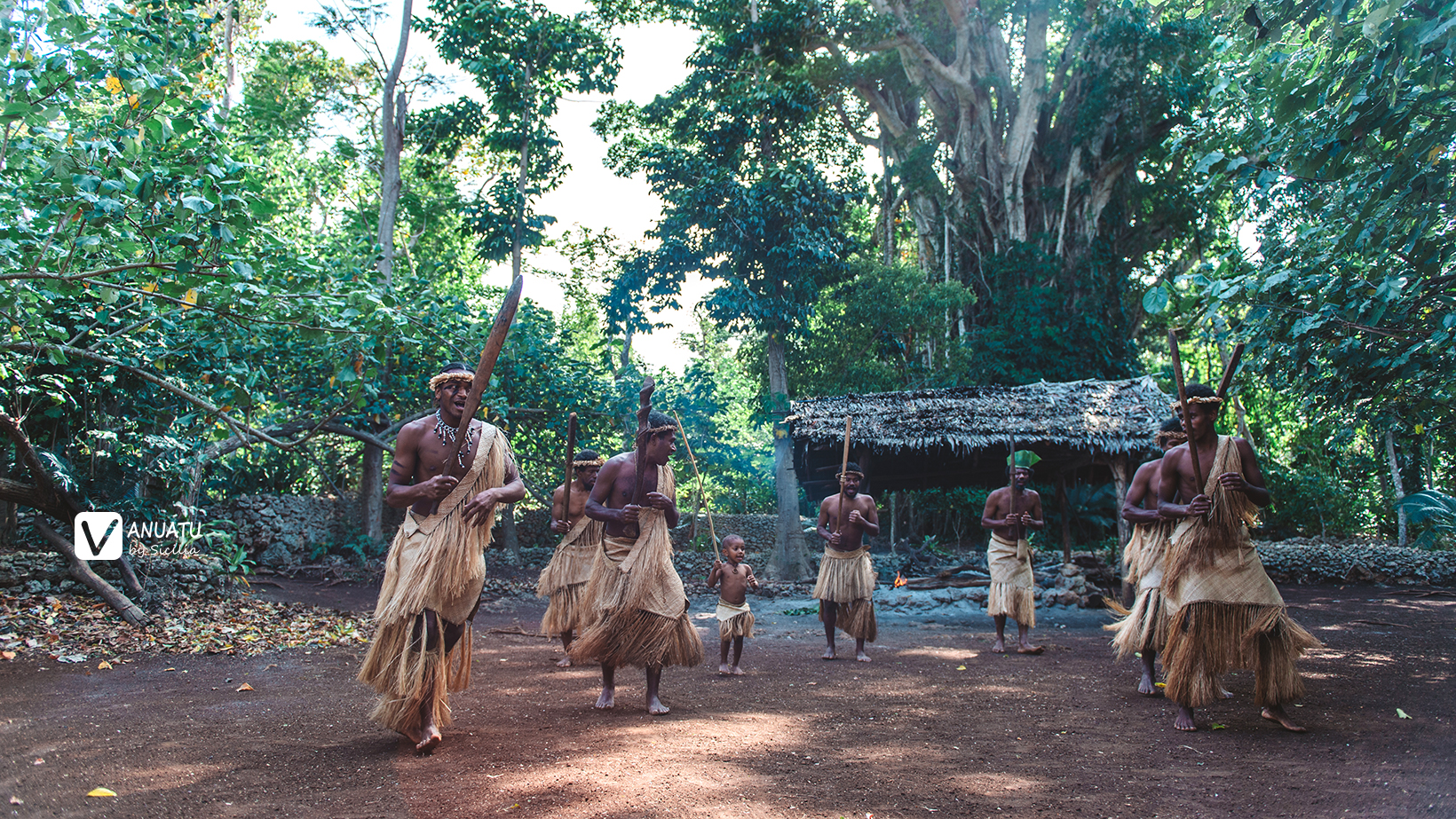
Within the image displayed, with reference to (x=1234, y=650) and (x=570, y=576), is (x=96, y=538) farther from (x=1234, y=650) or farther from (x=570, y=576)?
(x=1234, y=650)

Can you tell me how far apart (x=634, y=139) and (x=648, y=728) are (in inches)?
557

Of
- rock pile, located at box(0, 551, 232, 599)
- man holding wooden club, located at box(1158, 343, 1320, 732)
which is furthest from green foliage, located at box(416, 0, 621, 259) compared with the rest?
man holding wooden club, located at box(1158, 343, 1320, 732)

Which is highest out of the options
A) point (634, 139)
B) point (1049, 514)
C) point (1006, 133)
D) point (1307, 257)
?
point (1006, 133)

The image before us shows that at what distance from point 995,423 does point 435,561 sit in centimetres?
903

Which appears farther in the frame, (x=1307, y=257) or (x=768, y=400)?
(x=768, y=400)

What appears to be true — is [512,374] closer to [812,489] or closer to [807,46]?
[812,489]

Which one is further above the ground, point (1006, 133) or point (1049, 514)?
point (1006, 133)

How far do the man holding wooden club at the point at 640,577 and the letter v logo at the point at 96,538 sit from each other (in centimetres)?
536

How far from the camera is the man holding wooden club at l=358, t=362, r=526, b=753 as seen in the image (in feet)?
12.3

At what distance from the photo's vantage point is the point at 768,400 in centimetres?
1602

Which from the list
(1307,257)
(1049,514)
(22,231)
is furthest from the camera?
(1049,514)

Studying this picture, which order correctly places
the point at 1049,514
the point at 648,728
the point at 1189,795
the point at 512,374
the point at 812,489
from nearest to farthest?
the point at 1189,795 → the point at 648,728 → the point at 512,374 → the point at 812,489 → the point at 1049,514

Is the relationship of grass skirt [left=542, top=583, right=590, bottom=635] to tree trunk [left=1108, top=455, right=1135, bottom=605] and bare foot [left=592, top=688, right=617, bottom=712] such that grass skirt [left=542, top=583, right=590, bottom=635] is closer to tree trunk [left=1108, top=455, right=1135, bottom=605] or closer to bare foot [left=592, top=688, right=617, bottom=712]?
bare foot [left=592, top=688, right=617, bottom=712]

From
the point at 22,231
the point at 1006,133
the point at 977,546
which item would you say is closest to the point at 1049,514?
the point at 977,546
